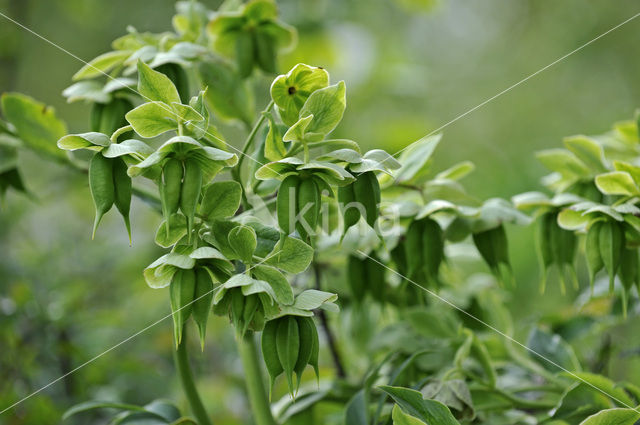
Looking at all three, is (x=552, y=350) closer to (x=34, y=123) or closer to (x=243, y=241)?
(x=243, y=241)

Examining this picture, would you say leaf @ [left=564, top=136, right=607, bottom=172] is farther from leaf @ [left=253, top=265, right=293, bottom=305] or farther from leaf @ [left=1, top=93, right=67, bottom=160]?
leaf @ [left=1, top=93, right=67, bottom=160]

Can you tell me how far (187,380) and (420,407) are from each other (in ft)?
0.56

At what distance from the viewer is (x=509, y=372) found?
2.03ft

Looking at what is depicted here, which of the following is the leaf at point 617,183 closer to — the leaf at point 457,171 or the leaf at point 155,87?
the leaf at point 457,171

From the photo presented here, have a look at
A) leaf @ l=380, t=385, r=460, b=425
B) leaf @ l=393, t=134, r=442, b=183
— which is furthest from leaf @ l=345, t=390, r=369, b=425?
leaf @ l=393, t=134, r=442, b=183

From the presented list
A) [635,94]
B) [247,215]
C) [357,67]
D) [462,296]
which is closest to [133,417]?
[247,215]

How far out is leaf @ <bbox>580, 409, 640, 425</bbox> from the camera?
1.21 ft

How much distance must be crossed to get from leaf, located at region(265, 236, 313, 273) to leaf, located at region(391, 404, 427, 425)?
0.30ft

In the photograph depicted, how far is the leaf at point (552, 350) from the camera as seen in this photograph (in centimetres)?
57

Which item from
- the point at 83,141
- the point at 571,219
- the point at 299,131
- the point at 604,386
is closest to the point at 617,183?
the point at 571,219

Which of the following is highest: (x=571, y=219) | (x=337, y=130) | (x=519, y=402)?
(x=337, y=130)

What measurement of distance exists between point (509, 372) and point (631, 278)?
0.57 feet

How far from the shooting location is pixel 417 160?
1.70 feet

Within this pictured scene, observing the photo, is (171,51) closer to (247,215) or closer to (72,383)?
(247,215)
